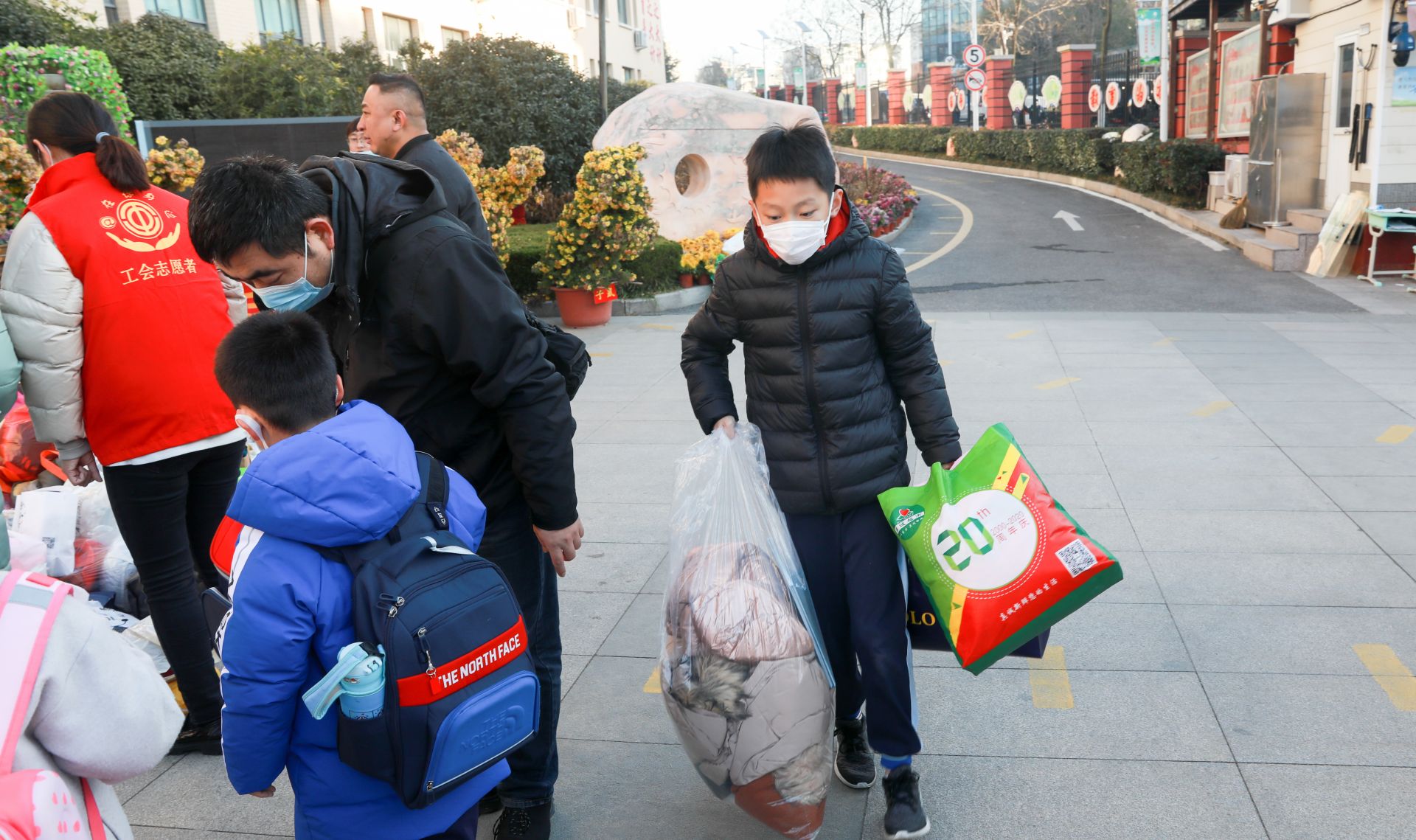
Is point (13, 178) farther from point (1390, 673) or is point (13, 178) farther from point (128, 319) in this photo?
point (1390, 673)

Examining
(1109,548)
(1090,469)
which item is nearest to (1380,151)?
(1090,469)

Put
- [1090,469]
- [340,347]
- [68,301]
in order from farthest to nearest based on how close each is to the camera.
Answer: [1090,469] < [68,301] < [340,347]

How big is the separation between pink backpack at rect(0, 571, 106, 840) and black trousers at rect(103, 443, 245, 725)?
64.9 inches

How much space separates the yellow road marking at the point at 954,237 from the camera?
1444 centimetres

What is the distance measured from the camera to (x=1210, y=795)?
274cm

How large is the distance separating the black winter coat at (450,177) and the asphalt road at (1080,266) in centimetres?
698

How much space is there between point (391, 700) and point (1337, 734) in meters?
2.59

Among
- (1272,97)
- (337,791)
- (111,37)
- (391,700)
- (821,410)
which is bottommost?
(337,791)

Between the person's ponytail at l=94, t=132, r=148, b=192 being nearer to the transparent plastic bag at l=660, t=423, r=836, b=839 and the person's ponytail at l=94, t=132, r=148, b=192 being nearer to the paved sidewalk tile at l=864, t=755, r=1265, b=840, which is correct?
the transparent plastic bag at l=660, t=423, r=836, b=839

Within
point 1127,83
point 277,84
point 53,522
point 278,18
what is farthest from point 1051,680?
point 1127,83

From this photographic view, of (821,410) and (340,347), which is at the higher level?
(340,347)

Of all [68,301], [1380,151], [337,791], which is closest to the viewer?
[337,791]

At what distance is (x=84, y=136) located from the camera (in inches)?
120

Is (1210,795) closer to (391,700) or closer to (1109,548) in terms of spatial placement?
(1109,548)
